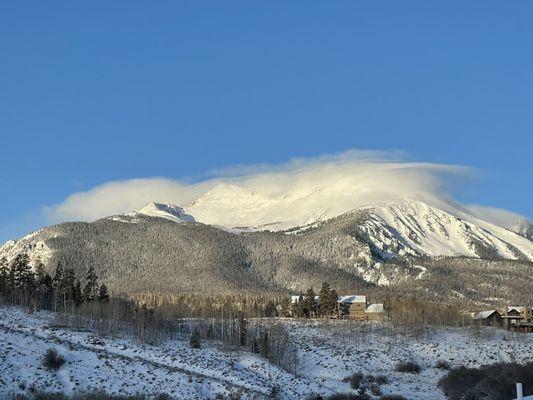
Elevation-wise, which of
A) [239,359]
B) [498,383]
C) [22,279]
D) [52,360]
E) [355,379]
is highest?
[22,279]

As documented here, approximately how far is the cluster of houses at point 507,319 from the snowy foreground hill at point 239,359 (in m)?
23.0

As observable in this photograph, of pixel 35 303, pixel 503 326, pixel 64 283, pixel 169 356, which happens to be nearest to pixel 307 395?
pixel 169 356

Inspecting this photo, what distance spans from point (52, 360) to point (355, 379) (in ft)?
134

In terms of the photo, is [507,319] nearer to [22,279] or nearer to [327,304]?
[327,304]

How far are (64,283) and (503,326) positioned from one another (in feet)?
296

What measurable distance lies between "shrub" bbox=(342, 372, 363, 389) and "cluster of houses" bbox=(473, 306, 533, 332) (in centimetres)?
6505

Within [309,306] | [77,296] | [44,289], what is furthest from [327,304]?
→ [44,289]

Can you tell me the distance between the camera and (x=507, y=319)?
190m

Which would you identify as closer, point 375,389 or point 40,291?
point 375,389

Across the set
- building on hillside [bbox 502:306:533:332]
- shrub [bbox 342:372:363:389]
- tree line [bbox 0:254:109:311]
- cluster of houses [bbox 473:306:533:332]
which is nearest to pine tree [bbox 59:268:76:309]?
tree line [bbox 0:254:109:311]

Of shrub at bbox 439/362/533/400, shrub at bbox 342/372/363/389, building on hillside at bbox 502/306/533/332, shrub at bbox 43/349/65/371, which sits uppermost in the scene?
building on hillside at bbox 502/306/533/332

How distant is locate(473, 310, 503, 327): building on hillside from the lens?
176375 mm

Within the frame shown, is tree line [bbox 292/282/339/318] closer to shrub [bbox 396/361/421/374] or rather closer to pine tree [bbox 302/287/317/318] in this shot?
pine tree [bbox 302/287/317/318]

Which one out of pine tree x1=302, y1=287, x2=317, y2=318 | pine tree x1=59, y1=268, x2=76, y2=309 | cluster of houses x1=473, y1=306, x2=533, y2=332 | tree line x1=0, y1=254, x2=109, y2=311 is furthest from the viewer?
pine tree x1=302, y1=287, x2=317, y2=318
